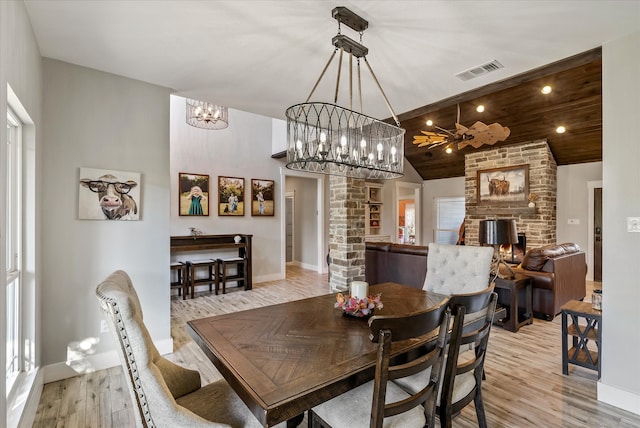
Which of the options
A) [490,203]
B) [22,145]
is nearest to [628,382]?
[22,145]

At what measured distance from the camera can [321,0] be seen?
1.81 metres

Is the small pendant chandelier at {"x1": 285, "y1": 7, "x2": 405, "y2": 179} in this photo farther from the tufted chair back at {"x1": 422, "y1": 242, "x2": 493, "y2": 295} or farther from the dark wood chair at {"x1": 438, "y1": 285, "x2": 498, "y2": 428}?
the dark wood chair at {"x1": 438, "y1": 285, "x2": 498, "y2": 428}

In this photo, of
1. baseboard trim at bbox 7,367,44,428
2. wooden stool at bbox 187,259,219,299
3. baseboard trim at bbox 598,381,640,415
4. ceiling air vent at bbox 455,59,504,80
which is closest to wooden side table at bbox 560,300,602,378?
baseboard trim at bbox 598,381,640,415

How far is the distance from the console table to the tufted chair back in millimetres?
3628

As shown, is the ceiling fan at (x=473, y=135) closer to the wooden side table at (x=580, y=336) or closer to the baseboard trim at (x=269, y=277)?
the wooden side table at (x=580, y=336)

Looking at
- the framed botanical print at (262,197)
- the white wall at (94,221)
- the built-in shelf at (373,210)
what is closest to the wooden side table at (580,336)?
the white wall at (94,221)

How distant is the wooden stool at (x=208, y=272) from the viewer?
4957 mm

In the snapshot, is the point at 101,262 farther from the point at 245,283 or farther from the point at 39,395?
the point at 245,283

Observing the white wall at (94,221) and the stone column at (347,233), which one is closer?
the white wall at (94,221)

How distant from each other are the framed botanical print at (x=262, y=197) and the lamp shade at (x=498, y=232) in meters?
4.04

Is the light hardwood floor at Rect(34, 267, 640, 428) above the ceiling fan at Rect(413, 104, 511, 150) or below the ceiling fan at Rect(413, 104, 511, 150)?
below

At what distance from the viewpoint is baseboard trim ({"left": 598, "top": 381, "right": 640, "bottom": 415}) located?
6.68ft

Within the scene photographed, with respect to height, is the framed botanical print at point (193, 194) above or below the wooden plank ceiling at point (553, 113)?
below

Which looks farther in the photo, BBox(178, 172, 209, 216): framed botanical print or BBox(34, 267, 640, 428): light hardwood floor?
BBox(178, 172, 209, 216): framed botanical print
